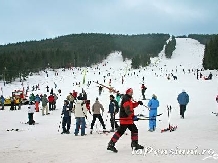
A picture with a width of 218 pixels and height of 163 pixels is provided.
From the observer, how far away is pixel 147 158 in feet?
24.9

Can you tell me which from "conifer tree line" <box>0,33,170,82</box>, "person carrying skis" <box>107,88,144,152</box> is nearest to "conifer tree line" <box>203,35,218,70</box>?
"conifer tree line" <box>0,33,170,82</box>

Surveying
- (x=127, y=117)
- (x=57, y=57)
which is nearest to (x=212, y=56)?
(x=57, y=57)

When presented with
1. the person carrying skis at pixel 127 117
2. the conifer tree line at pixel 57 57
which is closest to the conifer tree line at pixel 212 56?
the conifer tree line at pixel 57 57

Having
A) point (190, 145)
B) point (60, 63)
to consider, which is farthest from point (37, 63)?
point (190, 145)

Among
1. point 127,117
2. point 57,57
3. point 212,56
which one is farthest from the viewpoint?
point 57,57

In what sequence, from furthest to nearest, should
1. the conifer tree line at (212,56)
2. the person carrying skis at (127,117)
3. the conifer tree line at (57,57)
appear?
the conifer tree line at (57,57), the conifer tree line at (212,56), the person carrying skis at (127,117)

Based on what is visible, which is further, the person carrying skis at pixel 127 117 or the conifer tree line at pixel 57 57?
the conifer tree line at pixel 57 57

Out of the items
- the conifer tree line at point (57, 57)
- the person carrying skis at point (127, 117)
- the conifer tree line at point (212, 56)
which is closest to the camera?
the person carrying skis at point (127, 117)

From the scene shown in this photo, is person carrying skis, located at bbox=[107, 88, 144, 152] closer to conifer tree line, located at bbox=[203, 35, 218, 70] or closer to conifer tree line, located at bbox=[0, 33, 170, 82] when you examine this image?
conifer tree line, located at bbox=[203, 35, 218, 70]

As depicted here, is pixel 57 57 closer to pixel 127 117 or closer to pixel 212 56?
pixel 212 56

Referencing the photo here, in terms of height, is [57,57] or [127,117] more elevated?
[127,117]

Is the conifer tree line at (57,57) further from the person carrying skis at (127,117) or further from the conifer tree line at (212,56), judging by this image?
the person carrying skis at (127,117)

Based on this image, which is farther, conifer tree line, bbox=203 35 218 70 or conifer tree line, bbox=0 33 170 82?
conifer tree line, bbox=0 33 170 82

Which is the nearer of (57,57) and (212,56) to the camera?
(212,56)
